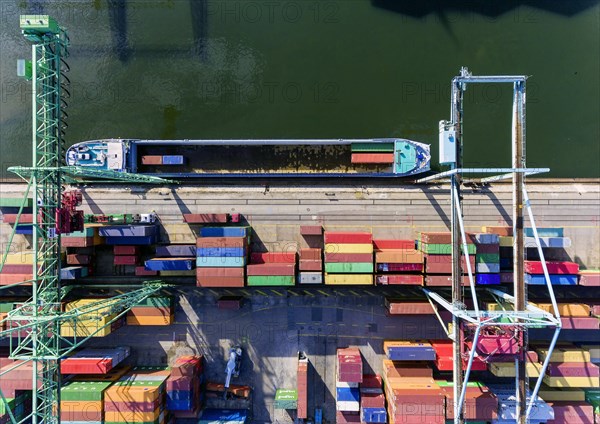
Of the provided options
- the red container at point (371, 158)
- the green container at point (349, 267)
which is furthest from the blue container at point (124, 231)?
the red container at point (371, 158)

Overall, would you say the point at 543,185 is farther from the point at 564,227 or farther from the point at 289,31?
the point at 289,31

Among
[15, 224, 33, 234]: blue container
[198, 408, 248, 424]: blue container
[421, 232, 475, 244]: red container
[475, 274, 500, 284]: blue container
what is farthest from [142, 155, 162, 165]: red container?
[475, 274, 500, 284]: blue container

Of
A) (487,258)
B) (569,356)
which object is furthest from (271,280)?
(569,356)

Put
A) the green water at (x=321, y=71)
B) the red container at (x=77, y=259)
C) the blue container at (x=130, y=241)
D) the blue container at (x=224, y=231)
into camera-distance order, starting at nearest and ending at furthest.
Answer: the blue container at (x=224, y=231), the blue container at (x=130, y=241), the red container at (x=77, y=259), the green water at (x=321, y=71)

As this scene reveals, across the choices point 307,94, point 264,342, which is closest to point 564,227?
point 307,94

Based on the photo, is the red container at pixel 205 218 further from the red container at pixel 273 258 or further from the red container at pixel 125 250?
the red container at pixel 125 250

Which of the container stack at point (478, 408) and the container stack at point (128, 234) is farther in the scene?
the container stack at point (128, 234)

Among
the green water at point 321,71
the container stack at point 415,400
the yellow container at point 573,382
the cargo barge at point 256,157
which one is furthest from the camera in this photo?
the green water at point 321,71
